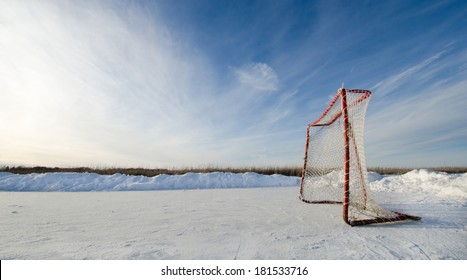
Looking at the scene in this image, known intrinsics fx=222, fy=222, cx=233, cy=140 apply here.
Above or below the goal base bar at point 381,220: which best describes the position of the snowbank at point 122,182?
above

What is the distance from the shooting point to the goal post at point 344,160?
356 cm

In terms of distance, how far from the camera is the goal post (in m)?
3.56

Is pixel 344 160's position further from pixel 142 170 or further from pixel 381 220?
pixel 142 170

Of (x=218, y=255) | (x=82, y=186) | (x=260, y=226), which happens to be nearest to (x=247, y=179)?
(x=82, y=186)

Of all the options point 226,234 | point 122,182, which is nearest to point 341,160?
point 226,234

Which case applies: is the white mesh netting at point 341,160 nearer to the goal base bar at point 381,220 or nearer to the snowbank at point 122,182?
the goal base bar at point 381,220

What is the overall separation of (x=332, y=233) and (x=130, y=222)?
2.95 m

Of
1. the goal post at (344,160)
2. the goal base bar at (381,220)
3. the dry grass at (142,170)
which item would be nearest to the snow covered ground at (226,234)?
the goal base bar at (381,220)

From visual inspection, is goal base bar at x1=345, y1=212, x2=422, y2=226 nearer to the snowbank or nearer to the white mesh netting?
the white mesh netting

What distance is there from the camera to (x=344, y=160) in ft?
11.5

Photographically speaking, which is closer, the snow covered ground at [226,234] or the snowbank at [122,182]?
the snow covered ground at [226,234]

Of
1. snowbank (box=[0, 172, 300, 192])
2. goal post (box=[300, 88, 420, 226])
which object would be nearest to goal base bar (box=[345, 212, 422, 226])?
goal post (box=[300, 88, 420, 226])
